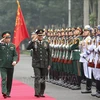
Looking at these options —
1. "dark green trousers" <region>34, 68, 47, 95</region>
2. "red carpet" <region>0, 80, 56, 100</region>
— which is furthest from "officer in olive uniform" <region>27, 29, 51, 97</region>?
"red carpet" <region>0, 80, 56, 100</region>

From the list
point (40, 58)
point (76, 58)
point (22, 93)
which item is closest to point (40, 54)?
point (40, 58)

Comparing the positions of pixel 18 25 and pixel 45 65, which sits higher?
pixel 18 25

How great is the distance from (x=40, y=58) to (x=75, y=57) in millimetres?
2256

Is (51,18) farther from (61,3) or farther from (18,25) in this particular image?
(18,25)

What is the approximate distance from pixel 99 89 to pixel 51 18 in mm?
59170

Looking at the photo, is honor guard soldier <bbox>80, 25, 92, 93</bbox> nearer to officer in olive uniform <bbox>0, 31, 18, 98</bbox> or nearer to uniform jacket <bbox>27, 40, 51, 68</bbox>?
uniform jacket <bbox>27, 40, 51, 68</bbox>

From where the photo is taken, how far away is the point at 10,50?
14867mm

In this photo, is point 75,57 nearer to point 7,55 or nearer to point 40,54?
point 40,54

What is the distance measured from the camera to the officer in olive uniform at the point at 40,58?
14.9m

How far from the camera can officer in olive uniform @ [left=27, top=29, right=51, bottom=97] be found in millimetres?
14875

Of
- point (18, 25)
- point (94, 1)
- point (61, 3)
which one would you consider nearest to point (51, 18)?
point (61, 3)

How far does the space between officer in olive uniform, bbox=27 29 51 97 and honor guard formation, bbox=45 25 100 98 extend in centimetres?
108

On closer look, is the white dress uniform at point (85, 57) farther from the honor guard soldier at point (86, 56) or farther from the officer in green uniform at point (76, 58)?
the officer in green uniform at point (76, 58)

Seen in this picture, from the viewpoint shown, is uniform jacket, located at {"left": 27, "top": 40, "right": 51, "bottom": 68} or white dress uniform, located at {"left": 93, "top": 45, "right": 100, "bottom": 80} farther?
uniform jacket, located at {"left": 27, "top": 40, "right": 51, "bottom": 68}
